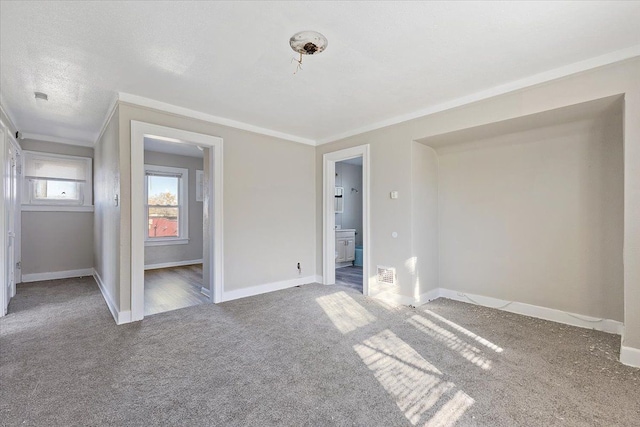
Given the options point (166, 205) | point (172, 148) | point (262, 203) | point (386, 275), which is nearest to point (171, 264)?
point (166, 205)

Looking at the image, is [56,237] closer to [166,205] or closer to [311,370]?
[166,205]

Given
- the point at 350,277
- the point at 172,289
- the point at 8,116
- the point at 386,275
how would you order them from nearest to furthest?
1. the point at 8,116
2. the point at 386,275
3. the point at 172,289
4. the point at 350,277

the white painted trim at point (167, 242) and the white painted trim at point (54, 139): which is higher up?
the white painted trim at point (54, 139)

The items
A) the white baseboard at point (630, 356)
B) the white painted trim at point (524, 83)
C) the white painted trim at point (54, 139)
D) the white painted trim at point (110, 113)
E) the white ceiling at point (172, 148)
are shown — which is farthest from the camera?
the white ceiling at point (172, 148)

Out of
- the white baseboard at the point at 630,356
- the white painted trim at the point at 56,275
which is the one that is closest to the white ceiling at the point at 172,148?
the white painted trim at the point at 56,275

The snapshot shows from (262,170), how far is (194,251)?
3768mm

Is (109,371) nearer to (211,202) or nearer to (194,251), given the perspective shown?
(211,202)

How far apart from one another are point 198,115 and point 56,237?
4.01 m

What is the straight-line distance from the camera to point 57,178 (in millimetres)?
5344

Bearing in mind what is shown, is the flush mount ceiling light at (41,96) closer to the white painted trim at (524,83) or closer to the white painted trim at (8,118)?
the white painted trim at (8,118)

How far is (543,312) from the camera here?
3295mm

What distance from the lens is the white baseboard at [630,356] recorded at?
→ 2.25 meters

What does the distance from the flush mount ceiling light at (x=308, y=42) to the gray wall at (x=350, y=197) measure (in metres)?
5.05

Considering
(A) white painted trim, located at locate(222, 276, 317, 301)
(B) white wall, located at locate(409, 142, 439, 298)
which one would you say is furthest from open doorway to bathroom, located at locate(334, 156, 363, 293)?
(B) white wall, located at locate(409, 142, 439, 298)
